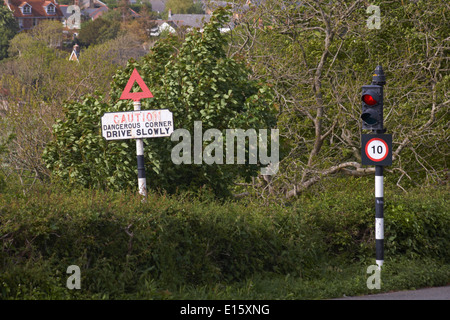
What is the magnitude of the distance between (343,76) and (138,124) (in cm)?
1140

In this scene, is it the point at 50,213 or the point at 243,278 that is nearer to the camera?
the point at 50,213

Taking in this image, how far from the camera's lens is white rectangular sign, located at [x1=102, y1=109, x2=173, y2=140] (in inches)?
421

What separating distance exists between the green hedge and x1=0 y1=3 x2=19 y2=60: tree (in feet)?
252

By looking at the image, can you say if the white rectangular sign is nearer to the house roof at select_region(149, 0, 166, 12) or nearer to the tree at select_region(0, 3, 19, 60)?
the tree at select_region(0, 3, 19, 60)

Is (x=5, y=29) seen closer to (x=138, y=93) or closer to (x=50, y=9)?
(x=50, y=9)

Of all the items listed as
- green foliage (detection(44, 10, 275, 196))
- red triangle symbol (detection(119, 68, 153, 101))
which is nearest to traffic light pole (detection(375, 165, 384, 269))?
green foliage (detection(44, 10, 275, 196))

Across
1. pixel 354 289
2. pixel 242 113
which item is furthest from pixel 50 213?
pixel 242 113

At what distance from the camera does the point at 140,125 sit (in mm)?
10867

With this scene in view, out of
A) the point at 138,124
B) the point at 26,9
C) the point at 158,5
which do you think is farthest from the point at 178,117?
the point at 158,5

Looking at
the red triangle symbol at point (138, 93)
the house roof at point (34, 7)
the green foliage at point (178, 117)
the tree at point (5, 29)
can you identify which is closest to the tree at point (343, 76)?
the green foliage at point (178, 117)

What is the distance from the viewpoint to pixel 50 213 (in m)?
8.17
